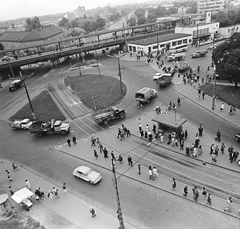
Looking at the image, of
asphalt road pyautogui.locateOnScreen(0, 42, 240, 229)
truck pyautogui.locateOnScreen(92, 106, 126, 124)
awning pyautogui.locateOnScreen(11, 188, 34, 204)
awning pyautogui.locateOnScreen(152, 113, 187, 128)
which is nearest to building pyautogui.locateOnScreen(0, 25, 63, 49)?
asphalt road pyautogui.locateOnScreen(0, 42, 240, 229)

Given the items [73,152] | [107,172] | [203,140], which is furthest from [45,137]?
[203,140]

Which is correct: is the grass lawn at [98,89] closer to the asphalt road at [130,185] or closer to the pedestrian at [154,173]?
the asphalt road at [130,185]

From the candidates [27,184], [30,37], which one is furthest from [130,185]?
[30,37]

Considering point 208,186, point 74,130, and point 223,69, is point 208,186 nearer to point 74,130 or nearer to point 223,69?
point 74,130

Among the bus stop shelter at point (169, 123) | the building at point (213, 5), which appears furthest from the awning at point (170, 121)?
the building at point (213, 5)

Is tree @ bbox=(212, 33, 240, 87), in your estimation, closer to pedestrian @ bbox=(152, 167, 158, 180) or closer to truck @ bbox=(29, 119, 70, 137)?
pedestrian @ bbox=(152, 167, 158, 180)

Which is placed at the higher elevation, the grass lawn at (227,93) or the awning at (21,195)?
the awning at (21,195)
